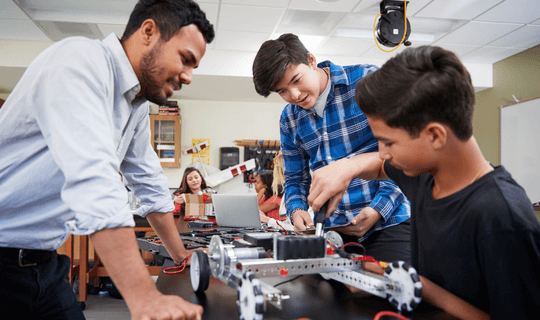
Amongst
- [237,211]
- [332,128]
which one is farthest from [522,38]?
[332,128]

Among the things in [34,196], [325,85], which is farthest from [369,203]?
[34,196]

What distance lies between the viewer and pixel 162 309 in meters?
0.56

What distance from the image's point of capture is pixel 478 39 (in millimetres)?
4102

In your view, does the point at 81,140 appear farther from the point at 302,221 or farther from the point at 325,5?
the point at 325,5

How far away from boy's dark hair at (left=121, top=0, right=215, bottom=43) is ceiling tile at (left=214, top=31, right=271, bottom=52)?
10.2 ft

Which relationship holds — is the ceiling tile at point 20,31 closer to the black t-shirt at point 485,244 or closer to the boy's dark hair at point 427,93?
the boy's dark hair at point 427,93

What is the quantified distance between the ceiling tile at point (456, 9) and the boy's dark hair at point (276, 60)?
2.65 m

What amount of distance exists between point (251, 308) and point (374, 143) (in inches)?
34.5

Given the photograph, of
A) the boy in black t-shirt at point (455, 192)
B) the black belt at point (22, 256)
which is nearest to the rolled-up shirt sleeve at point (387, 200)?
the boy in black t-shirt at point (455, 192)

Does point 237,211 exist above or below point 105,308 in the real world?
above

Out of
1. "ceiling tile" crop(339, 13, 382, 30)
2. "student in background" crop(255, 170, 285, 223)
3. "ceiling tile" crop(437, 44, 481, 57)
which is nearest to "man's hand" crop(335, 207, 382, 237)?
"student in background" crop(255, 170, 285, 223)

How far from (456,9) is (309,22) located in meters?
1.39

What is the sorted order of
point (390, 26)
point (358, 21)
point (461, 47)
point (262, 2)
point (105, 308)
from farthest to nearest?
point (461, 47)
point (358, 21)
point (262, 2)
point (390, 26)
point (105, 308)

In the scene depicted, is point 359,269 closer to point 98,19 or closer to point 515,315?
point 515,315
